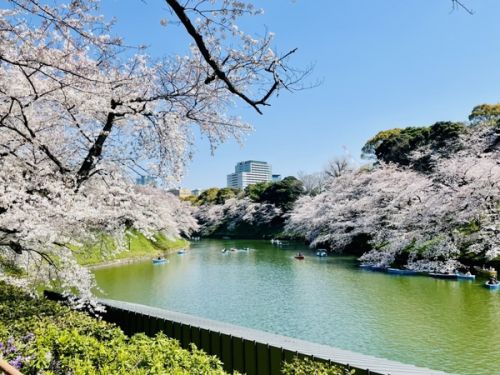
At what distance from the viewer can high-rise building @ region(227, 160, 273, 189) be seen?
162663 mm

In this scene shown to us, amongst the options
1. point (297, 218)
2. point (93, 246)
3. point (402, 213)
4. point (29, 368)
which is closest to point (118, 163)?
point (93, 246)

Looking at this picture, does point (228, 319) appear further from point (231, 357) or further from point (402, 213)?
point (402, 213)

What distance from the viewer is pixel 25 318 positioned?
6109 millimetres

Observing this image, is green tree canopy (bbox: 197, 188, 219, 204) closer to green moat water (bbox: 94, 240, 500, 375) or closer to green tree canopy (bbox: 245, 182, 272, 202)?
green tree canopy (bbox: 245, 182, 272, 202)

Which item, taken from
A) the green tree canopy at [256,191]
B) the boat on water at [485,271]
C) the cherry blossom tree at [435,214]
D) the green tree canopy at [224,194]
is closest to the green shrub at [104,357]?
the cherry blossom tree at [435,214]

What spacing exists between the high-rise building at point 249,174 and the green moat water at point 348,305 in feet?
451

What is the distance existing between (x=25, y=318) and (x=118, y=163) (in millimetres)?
3706

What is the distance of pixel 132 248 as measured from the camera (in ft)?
109

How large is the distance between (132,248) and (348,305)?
23.0 metres

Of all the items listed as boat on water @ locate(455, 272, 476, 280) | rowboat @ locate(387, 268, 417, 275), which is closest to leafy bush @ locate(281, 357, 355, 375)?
boat on water @ locate(455, 272, 476, 280)

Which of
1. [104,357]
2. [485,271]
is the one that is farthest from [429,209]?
[104,357]

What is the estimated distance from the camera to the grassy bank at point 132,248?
8852 mm

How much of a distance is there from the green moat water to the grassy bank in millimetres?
2204

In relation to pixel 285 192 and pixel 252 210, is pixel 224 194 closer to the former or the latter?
pixel 252 210
